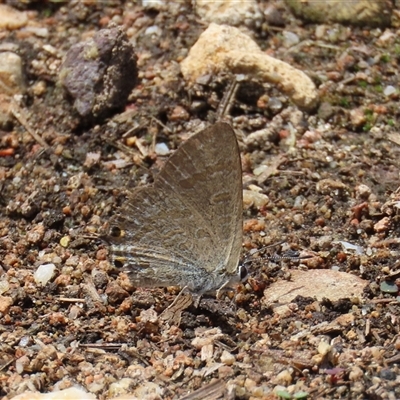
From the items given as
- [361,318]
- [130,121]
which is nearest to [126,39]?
[130,121]

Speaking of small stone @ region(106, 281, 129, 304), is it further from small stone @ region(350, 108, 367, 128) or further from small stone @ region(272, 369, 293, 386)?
small stone @ region(350, 108, 367, 128)

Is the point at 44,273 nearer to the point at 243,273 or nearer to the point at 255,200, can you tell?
the point at 243,273

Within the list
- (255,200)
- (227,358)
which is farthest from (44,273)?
(255,200)

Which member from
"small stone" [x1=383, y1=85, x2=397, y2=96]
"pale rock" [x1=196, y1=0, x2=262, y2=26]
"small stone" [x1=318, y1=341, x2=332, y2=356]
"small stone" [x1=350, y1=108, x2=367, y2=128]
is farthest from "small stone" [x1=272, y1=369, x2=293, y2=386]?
"pale rock" [x1=196, y1=0, x2=262, y2=26]

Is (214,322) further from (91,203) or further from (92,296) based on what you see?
(91,203)

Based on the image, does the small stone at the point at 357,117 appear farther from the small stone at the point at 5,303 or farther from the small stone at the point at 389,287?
the small stone at the point at 5,303
